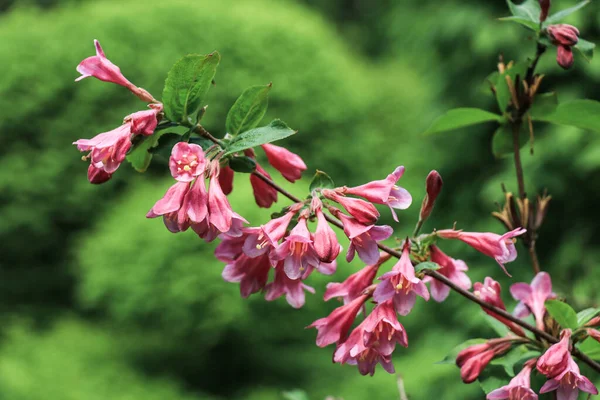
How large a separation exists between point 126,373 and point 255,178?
378 cm

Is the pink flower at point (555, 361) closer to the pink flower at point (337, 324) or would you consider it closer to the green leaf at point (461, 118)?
the pink flower at point (337, 324)

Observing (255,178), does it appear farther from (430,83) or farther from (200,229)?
(430,83)

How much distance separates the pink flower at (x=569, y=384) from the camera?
22.2 inches

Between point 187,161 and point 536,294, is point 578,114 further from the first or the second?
point 187,161

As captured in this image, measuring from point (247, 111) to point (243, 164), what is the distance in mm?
46

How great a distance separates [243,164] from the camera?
582 mm

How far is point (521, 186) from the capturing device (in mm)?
747

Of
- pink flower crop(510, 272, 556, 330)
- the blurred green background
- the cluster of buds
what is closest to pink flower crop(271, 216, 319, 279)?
the cluster of buds

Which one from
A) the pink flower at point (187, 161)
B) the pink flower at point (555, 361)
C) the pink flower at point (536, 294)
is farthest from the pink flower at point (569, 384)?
the pink flower at point (187, 161)

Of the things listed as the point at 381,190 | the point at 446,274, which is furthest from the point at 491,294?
the point at 381,190

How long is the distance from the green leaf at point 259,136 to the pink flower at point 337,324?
17 cm

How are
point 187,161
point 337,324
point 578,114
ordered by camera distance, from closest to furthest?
1. point 187,161
2. point 337,324
3. point 578,114

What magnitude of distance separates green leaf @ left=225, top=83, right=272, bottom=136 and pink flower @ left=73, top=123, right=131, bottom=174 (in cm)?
9

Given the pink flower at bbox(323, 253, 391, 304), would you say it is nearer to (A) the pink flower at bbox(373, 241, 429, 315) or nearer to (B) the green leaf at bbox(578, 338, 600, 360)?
(A) the pink flower at bbox(373, 241, 429, 315)
